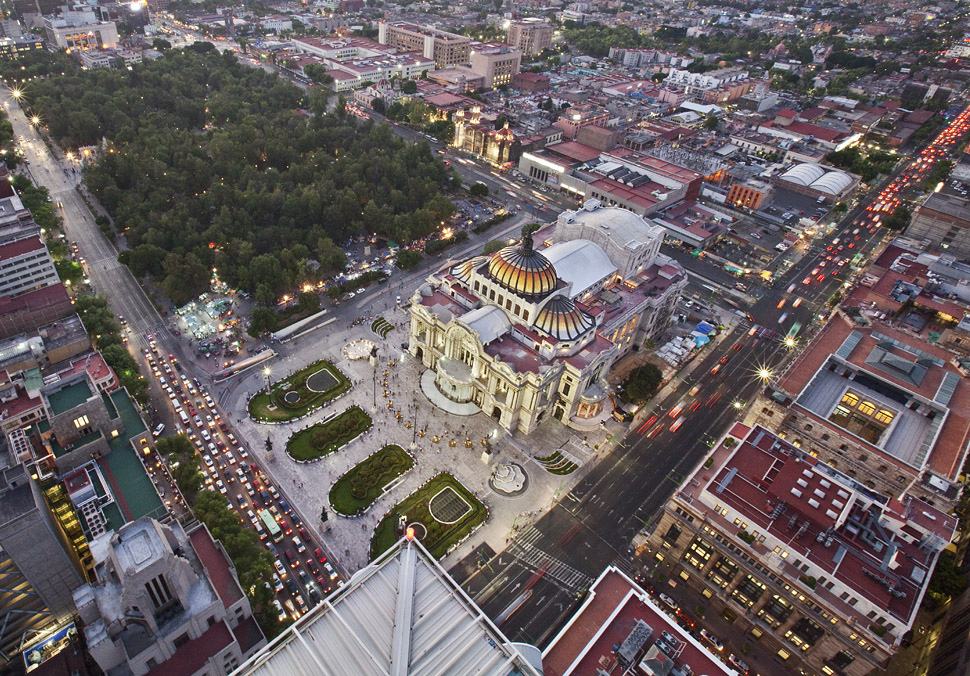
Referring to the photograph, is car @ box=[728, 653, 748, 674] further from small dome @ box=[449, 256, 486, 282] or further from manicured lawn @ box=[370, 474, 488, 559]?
small dome @ box=[449, 256, 486, 282]

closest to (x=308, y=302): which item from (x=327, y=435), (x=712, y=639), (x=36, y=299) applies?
(x=327, y=435)

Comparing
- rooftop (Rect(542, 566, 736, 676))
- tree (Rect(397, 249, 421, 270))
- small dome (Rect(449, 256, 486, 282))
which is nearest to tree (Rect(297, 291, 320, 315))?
tree (Rect(397, 249, 421, 270))

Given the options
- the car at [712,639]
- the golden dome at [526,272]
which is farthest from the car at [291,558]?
the golden dome at [526,272]

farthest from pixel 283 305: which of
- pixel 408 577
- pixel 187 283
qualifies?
pixel 408 577

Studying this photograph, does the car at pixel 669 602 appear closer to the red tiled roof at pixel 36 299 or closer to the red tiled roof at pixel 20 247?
the red tiled roof at pixel 36 299

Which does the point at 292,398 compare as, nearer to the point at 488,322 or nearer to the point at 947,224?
the point at 488,322

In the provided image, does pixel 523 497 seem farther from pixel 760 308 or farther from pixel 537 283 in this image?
pixel 760 308
